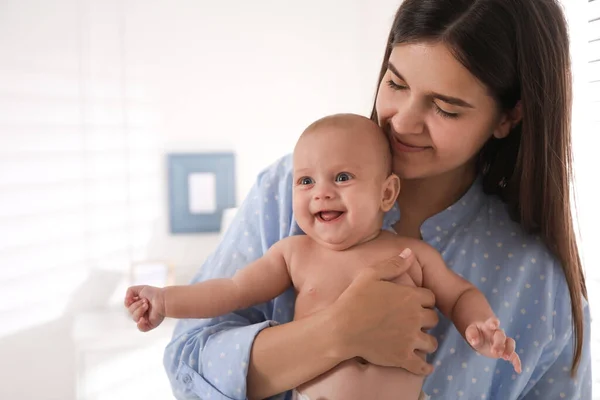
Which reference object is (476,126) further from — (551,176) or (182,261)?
(182,261)

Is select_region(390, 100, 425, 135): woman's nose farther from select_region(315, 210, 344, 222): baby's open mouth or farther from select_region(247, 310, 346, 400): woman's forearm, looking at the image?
select_region(247, 310, 346, 400): woman's forearm

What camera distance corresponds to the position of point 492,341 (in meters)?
0.93

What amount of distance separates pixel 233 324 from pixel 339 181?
35 centimetres

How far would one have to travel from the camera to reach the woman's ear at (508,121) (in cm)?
127

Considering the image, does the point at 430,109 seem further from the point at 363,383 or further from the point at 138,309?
the point at 138,309

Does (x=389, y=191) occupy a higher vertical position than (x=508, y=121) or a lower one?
lower

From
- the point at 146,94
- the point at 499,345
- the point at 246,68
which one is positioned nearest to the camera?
the point at 499,345

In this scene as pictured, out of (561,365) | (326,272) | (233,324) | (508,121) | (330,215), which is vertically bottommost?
(561,365)

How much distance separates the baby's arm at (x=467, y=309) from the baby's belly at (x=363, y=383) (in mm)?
132

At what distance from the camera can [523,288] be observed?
1.23m

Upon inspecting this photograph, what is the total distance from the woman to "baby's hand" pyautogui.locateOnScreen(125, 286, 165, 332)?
0.41 feet

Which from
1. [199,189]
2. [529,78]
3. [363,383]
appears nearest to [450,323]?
[363,383]

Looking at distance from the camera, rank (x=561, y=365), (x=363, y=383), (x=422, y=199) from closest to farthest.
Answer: (x=363, y=383) < (x=561, y=365) < (x=422, y=199)

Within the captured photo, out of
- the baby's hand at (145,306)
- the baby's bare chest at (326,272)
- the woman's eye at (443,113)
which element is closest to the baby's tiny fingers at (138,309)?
the baby's hand at (145,306)
